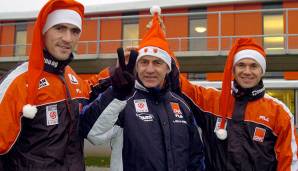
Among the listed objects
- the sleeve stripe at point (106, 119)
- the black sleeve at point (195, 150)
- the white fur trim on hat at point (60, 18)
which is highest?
the white fur trim on hat at point (60, 18)

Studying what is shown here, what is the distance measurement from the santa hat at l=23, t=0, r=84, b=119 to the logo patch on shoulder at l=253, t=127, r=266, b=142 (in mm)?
1824

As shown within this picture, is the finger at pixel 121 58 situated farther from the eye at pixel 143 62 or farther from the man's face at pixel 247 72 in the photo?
the man's face at pixel 247 72

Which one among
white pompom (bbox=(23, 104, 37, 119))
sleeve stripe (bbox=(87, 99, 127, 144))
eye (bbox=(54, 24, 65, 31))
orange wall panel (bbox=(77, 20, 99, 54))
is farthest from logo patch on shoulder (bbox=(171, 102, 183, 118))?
orange wall panel (bbox=(77, 20, 99, 54))

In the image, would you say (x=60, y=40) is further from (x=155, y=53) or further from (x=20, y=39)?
(x=20, y=39)

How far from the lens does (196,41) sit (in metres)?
17.9

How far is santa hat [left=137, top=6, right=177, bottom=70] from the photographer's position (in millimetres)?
3746

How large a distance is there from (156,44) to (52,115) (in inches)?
49.2

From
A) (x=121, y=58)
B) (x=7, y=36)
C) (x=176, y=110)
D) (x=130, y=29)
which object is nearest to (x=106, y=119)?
(x=121, y=58)

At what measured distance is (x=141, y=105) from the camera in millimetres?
3582

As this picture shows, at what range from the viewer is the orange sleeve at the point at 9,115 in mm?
2850

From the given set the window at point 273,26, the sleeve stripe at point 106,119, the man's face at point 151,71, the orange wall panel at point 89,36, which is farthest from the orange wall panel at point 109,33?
the sleeve stripe at point 106,119

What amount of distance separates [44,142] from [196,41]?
1529cm

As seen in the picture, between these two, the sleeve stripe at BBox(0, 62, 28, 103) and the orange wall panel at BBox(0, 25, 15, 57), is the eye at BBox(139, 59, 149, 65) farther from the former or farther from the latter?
the orange wall panel at BBox(0, 25, 15, 57)

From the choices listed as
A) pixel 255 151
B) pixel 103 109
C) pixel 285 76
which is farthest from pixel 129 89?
pixel 285 76
